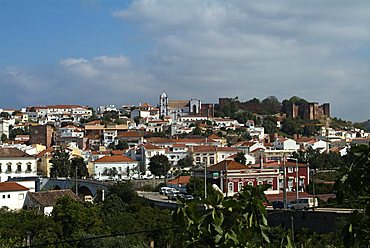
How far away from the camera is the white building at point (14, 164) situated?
40.6 meters

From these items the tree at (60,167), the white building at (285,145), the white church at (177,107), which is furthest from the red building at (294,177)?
the white church at (177,107)

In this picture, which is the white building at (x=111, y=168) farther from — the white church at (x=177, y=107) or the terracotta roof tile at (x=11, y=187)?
the white church at (x=177, y=107)

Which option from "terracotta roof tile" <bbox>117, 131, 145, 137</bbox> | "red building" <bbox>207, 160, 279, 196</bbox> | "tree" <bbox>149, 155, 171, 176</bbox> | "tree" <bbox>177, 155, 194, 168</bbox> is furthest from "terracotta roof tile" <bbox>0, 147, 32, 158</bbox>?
"terracotta roof tile" <bbox>117, 131, 145, 137</bbox>

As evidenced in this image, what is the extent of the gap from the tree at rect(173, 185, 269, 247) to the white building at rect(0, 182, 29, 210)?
26.7 metres

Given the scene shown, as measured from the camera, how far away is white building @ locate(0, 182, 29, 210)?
28.4 metres

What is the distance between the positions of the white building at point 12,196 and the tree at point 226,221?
87.6 ft

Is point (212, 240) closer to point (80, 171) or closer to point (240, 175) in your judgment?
point (240, 175)

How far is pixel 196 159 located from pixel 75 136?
18223mm

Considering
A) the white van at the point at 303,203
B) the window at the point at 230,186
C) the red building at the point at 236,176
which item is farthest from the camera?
the window at the point at 230,186

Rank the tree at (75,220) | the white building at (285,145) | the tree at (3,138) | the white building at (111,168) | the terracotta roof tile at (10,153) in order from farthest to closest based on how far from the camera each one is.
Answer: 1. the tree at (3,138)
2. the white building at (285,145)
3. the white building at (111,168)
4. the terracotta roof tile at (10,153)
5. the tree at (75,220)

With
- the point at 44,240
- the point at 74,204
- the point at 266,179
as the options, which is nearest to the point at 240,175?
the point at 266,179

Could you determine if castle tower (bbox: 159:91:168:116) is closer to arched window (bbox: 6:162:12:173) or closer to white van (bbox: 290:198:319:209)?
arched window (bbox: 6:162:12:173)

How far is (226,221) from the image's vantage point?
8.68 feet

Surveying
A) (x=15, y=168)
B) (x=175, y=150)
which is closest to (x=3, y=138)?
(x=175, y=150)
